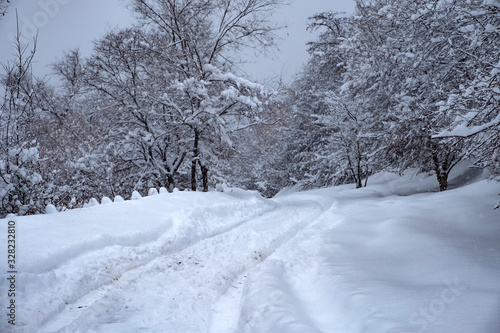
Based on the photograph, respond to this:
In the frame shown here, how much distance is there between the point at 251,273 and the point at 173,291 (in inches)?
47.1

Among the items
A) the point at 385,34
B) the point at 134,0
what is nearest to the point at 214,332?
the point at 134,0

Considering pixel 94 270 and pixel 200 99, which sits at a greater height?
→ pixel 200 99

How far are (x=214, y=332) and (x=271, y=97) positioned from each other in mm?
9130

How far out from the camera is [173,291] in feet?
12.3

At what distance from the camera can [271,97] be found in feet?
35.6

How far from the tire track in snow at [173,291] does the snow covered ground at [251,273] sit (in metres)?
0.02

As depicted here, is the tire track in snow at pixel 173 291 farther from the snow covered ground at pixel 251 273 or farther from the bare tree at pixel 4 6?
the bare tree at pixel 4 6

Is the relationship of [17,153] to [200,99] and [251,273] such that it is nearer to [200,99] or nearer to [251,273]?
[200,99]

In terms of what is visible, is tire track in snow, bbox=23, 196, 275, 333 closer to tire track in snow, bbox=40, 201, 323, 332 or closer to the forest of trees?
tire track in snow, bbox=40, 201, 323, 332

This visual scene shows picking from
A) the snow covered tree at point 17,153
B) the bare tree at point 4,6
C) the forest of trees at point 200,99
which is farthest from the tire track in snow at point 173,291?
the forest of trees at point 200,99

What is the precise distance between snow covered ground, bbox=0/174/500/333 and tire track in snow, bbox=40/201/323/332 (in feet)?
0.06

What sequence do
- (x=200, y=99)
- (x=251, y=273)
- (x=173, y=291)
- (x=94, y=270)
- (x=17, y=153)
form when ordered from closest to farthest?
(x=173, y=291) < (x=94, y=270) < (x=251, y=273) < (x=17, y=153) < (x=200, y=99)

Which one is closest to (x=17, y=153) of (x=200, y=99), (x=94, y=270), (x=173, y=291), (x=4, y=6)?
(x=4, y=6)

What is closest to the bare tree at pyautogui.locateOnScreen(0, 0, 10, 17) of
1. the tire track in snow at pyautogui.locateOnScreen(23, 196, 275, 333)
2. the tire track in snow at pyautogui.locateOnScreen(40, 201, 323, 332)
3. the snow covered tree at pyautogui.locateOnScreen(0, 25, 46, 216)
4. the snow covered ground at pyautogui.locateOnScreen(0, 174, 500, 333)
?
the snow covered tree at pyautogui.locateOnScreen(0, 25, 46, 216)
